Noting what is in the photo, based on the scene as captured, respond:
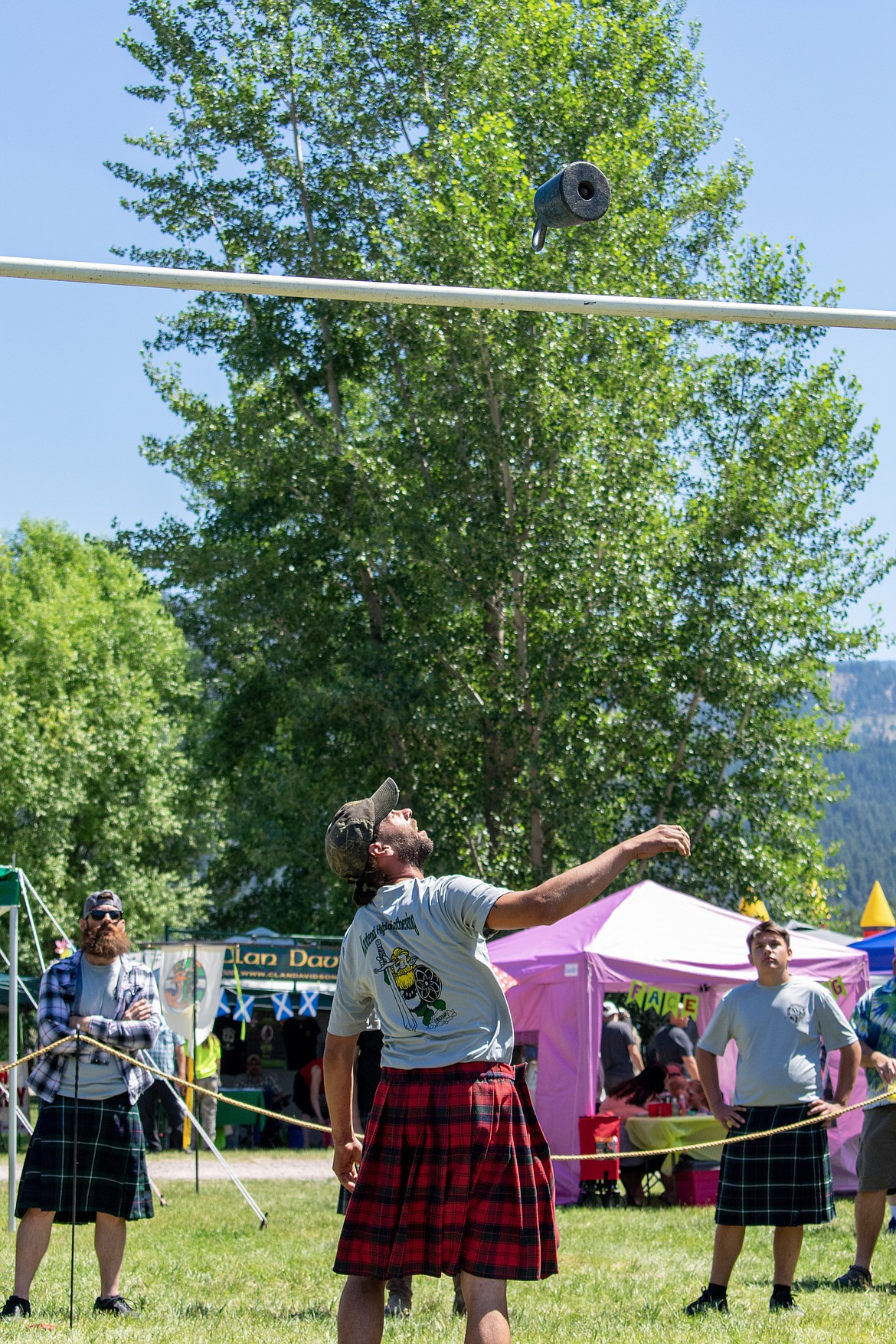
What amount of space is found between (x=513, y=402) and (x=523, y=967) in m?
9.39

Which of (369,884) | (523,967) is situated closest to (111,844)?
(523,967)

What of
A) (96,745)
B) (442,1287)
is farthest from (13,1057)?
(96,745)

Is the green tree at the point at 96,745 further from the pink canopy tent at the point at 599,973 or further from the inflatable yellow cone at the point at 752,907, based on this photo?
the pink canopy tent at the point at 599,973

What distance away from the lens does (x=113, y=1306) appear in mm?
5703

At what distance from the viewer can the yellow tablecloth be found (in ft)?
37.6

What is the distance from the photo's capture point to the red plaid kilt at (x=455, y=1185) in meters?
3.41

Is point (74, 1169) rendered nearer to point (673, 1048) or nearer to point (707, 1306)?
point (707, 1306)

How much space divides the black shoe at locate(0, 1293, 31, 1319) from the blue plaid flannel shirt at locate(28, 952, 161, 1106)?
0.76m

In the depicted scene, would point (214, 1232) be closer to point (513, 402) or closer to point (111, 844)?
point (513, 402)

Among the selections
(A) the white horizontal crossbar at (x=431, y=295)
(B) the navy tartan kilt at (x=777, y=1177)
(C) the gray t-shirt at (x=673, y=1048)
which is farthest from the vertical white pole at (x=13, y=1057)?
(C) the gray t-shirt at (x=673, y=1048)

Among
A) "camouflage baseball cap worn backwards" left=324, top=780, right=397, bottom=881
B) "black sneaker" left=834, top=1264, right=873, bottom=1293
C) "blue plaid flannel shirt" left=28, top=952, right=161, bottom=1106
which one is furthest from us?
"black sneaker" left=834, top=1264, right=873, bottom=1293

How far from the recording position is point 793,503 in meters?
21.5

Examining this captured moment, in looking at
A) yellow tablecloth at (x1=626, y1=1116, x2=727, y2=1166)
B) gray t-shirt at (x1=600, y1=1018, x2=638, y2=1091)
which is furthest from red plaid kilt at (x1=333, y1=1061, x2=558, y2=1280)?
gray t-shirt at (x1=600, y1=1018, x2=638, y2=1091)

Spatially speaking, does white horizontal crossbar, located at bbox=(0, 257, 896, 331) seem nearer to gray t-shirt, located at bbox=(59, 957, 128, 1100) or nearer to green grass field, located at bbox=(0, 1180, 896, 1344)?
gray t-shirt, located at bbox=(59, 957, 128, 1100)
